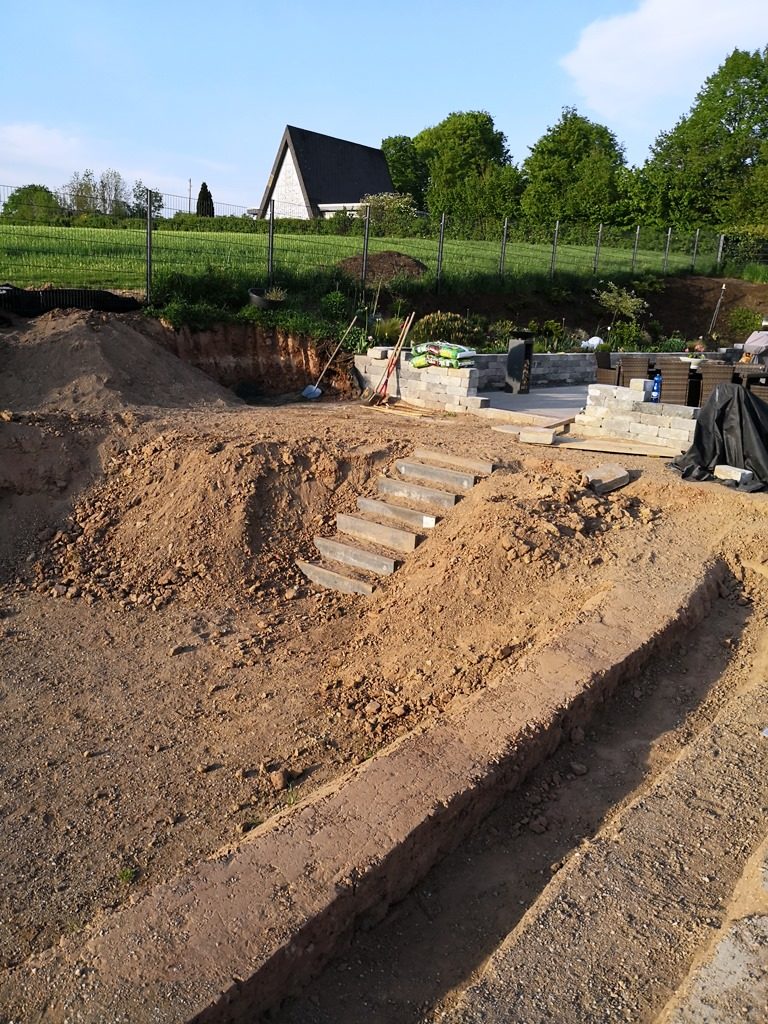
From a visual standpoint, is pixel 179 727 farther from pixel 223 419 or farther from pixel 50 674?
pixel 223 419

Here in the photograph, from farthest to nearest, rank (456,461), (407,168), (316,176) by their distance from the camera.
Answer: (407,168) → (316,176) → (456,461)

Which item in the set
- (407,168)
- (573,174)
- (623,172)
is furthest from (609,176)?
(407,168)

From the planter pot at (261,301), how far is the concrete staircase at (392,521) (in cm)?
631

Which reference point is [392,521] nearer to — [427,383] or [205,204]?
[427,383]

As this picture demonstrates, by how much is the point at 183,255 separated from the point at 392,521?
399 inches

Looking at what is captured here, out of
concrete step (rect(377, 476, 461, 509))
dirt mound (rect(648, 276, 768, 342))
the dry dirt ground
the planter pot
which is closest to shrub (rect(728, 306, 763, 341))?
dirt mound (rect(648, 276, 768, 342))

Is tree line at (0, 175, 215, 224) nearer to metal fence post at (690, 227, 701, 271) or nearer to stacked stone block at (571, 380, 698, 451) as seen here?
stacked stone block at (571, 380, 698, 451)

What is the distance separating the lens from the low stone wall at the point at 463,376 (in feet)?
37.4

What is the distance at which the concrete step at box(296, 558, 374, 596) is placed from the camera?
7.04 metres

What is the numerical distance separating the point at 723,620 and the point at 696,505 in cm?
160

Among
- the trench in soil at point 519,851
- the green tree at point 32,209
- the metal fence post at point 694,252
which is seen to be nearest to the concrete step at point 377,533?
the trench in soil at point 519,851

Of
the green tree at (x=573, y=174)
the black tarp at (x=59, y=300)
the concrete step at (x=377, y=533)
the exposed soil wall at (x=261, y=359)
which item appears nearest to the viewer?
the concrete step at (x=377, y=533)

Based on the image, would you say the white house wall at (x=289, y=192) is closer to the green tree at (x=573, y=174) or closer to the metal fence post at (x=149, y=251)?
the green tree at (x=573, y=174)

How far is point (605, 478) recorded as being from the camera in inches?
299
